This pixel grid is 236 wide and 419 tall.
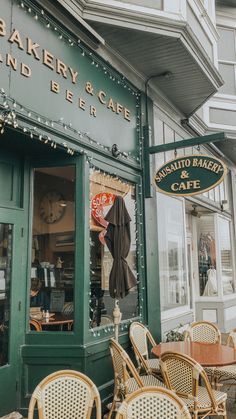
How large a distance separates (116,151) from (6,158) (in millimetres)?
1653

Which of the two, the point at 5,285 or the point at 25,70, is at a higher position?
the point at 25,70

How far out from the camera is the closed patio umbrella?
5.25 m

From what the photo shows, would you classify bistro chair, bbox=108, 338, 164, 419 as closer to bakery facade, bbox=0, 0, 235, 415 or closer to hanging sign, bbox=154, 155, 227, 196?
bakery facade, bbox=0, 0, 235, 415

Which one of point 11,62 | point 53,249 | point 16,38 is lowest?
point 53,249

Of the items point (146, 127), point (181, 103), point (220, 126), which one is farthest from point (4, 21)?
point (220, 126)

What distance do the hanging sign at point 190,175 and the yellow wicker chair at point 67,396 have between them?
322cm

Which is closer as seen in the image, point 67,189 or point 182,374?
point 182,374

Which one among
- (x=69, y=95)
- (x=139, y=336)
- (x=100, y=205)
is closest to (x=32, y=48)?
(x=69, y=95)

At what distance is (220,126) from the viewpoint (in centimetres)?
945

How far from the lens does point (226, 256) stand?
36.2 feet

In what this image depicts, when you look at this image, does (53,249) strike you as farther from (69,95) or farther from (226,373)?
(226,373)

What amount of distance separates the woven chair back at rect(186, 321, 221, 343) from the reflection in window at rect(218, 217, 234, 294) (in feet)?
15.7

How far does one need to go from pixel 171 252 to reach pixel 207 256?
11.9ft

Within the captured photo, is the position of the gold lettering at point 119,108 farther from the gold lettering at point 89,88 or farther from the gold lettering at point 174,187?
the gold lettering at point 174,187
